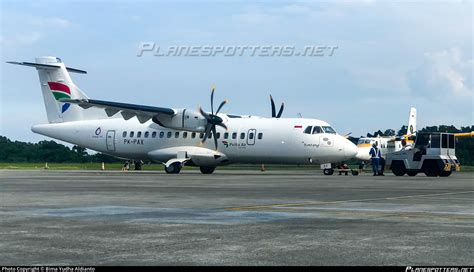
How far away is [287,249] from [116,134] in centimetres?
4057

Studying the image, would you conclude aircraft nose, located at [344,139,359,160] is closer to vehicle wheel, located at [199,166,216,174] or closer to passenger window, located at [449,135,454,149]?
passenger window, located at [449,135,454,149]

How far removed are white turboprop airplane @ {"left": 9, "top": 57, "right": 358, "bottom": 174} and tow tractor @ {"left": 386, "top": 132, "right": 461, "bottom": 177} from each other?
326cm

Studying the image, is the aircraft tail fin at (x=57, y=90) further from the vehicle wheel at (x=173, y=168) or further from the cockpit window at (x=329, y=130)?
the cockpit window at (x=329, y=130)

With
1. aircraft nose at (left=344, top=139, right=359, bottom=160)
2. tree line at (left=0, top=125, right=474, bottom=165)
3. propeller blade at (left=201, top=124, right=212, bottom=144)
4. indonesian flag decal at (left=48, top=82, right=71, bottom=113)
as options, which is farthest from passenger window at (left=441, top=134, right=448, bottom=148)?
tree line at (left=0, top=125, right=474, bottom=165)

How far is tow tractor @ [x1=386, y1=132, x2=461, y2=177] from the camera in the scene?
4006 centimetres

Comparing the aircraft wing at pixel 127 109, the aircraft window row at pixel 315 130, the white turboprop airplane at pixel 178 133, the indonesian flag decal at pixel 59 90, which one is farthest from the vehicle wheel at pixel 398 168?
the indonesian flag decal at pixel 59 90

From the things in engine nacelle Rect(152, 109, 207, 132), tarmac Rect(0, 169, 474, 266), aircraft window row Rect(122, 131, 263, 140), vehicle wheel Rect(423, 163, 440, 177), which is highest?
engine nacelle Rect(152, 109, 207, 132)

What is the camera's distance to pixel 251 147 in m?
42.6

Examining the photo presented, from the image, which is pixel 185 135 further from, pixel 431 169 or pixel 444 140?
pixel 444 140

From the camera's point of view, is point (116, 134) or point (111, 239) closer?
point (111, 239)

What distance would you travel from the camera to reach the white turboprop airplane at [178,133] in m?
41.3

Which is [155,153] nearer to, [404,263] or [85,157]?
[404,263]

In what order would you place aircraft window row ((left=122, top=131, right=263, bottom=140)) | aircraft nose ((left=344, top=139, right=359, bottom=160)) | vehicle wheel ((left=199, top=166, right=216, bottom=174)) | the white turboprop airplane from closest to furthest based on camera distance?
aircraft nose ((left=344, top=139, right=359, bottom=160)) < the white turboprop airplane < aircraft window row ((left=122, top=131, right=263, bottom=140)) < vehicle wheel ((left=199, top=166, right=216, bottom=174))

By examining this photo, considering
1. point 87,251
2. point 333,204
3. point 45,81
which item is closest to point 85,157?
point 45,81
